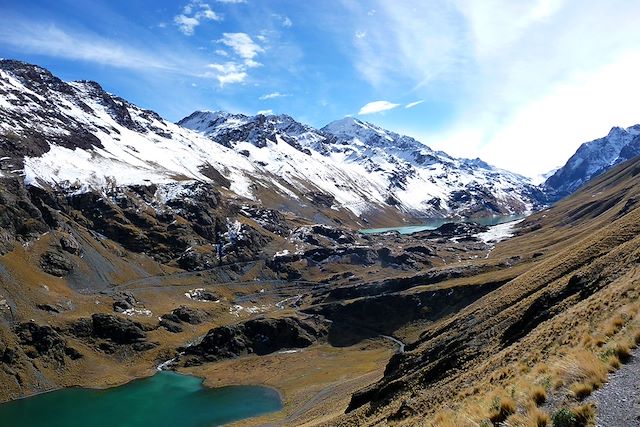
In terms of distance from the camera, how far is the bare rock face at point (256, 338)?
510ft

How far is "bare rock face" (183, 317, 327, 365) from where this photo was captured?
510 ft

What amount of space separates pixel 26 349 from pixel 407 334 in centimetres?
11011

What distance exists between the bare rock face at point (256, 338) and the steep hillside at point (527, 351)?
3581 inches

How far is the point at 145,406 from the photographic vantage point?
116500 millimetres

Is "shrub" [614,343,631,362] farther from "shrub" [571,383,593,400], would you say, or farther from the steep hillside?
"shrub" [571,383,593,400]

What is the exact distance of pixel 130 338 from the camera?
160250mm

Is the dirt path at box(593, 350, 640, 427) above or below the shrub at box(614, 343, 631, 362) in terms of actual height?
below

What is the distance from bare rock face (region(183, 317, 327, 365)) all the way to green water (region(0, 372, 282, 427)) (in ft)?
60.5

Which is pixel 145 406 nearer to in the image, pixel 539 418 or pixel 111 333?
pixel 111 333

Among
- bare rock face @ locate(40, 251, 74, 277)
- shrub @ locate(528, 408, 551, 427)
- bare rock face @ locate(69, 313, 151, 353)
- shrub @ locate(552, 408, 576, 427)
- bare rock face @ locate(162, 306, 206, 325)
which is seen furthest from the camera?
bare rock face @ locate(40, 251, 74, 277)

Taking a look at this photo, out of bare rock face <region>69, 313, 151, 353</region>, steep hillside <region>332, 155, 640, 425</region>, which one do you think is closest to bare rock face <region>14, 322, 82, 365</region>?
bare rock face <region>69, 313, 151, 353</region>

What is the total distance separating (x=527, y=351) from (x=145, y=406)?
10619 centimetres

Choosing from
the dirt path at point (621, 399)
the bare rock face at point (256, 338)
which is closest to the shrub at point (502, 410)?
the dirt path at point (621, 399)

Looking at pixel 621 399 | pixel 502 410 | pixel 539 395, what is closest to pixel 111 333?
pixel 502 410
